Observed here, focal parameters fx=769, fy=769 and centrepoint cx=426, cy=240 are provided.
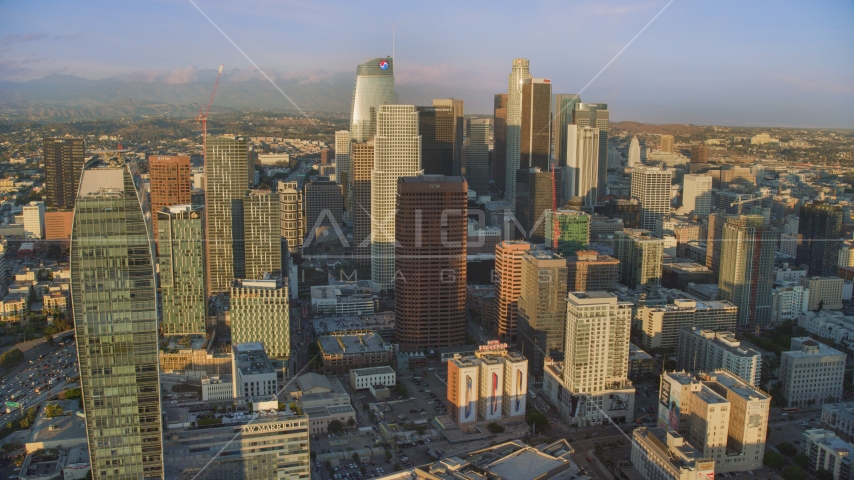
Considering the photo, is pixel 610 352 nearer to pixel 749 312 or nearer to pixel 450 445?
pixel 450 445

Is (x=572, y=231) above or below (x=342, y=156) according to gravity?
below

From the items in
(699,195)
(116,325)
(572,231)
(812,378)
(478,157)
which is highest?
(478,157)

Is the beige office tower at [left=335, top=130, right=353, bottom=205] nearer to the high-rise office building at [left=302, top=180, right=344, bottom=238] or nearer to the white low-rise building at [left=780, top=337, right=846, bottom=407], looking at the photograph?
the high-rise office building at [left=302, top=180, right=344, bottom=238]

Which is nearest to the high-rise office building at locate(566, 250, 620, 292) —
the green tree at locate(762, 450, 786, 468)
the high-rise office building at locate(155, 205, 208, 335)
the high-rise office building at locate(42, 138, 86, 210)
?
the green tree at locate(762, 450, 786, 468)

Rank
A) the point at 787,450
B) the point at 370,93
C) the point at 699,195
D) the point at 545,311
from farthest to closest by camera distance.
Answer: the point at 699,195
the point at 370,93
the point at 545,311
the point at 787,450

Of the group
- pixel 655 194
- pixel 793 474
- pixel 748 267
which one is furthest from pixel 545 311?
pixel 655 194

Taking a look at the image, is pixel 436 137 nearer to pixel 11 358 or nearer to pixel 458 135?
pixel 458 135
